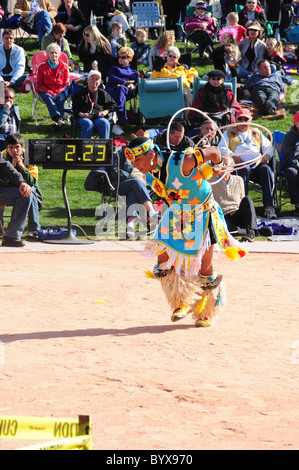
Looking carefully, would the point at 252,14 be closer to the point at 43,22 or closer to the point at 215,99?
the point at 43,22

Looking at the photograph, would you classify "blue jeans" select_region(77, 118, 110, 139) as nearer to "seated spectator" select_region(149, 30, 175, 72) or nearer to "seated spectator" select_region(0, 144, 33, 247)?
"seated spectator" select_region(0, 144, 33, 247)

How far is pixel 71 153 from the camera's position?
11531 mm

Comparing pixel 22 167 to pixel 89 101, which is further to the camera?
pixel 89 101

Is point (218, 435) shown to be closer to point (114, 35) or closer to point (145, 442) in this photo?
point (145, 442)

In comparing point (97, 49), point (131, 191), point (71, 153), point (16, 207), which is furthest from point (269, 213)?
point (97, 49)

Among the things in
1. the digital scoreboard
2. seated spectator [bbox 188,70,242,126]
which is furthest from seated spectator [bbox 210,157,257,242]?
seated spectator [bbox 188,70,242,126]

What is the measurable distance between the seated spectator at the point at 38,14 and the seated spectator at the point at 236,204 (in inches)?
362

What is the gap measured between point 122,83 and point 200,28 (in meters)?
4.30

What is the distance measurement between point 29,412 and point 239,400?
4.78ft

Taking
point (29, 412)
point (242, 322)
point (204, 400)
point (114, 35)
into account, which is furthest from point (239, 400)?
point (114, 35)

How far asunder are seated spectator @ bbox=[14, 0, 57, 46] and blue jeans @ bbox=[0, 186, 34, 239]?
906 centimetres

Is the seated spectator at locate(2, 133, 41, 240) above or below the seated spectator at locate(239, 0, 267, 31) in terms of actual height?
below

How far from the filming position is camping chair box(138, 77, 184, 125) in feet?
49.0

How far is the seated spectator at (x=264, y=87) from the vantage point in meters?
16.2
